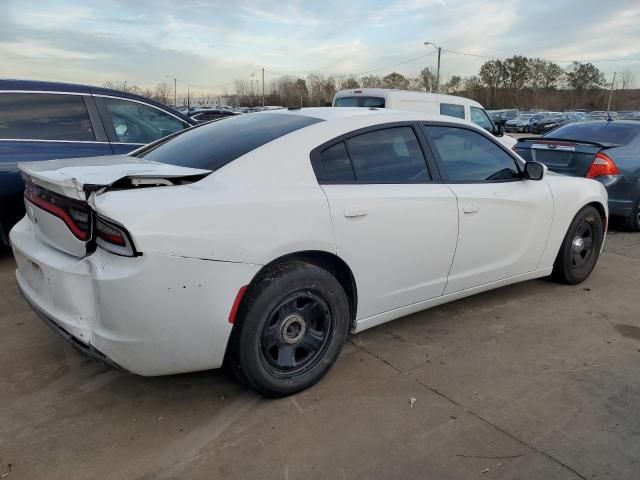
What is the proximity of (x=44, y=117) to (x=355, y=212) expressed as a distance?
3.66 metres

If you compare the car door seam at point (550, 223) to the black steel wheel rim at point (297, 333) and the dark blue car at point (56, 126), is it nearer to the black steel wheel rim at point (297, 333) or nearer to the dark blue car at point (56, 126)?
the black steel wheel rim at point (297, 333)

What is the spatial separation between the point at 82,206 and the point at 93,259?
25 cm

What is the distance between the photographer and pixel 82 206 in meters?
2.35

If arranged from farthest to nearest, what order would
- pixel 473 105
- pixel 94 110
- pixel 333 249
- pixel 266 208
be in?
pixel 473 105
pixel 94 110
pixel 333 249
pixel 266 208

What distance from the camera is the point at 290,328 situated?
9.03 ft

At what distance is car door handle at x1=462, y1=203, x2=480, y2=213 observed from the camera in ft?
11.2

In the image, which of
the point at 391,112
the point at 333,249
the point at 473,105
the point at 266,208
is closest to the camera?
the point at 266,208

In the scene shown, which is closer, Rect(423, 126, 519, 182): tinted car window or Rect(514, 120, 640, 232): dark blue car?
Rect(423, 126, 519, 182): tinted car window

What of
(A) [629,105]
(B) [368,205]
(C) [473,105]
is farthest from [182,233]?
(A) [629,105]

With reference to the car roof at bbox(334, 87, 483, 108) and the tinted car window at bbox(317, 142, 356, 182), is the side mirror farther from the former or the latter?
the car roof at bbox(334, 87, 483, 108)

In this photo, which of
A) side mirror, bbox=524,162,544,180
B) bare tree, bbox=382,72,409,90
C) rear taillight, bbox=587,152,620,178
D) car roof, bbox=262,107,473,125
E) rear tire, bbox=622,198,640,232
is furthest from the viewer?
bare tree, bbox=382,72,409,90

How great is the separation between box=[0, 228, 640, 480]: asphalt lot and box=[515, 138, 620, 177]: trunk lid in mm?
3536

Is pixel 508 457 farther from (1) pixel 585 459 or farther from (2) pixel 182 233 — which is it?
(2) pixel 182 233

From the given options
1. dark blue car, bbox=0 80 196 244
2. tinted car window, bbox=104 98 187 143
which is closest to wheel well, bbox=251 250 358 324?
dark blue car, bbox=0 80 196 244
